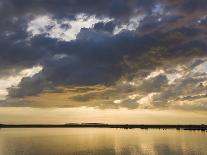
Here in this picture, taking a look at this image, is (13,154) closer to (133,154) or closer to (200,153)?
(133,154)

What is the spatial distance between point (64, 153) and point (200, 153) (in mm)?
37110

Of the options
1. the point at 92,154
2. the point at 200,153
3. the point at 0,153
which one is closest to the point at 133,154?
the point at 92,154

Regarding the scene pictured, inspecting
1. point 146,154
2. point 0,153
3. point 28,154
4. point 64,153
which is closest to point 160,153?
point 146,154

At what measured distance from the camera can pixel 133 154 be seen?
101 m

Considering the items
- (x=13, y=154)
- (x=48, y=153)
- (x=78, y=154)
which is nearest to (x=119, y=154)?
(x=78, y=154)

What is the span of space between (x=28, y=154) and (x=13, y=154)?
14.9 feet

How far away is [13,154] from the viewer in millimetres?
101188

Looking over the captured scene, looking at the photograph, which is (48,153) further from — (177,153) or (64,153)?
(177,153)

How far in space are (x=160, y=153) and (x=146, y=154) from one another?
4.29 m

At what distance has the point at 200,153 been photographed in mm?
101125

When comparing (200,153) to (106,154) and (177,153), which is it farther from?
(106,154)

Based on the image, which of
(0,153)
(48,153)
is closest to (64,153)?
(48,153)

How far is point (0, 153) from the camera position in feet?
343

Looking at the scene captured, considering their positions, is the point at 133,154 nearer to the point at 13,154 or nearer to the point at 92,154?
the point at 92,154
